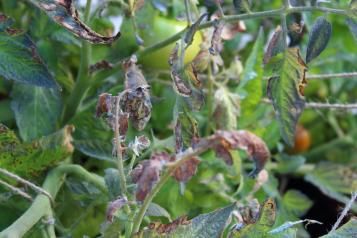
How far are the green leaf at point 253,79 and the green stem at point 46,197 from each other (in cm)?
19

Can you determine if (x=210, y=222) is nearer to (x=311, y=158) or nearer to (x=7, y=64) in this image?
(x=7, y=64)

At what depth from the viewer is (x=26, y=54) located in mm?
451

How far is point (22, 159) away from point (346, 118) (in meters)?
0.52

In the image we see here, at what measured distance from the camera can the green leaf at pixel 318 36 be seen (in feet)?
1.40

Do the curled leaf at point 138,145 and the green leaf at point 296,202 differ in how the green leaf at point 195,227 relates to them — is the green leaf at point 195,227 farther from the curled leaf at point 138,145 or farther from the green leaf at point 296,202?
the green leaf at point 296,202

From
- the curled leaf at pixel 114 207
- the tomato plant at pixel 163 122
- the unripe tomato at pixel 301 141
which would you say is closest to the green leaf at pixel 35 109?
the tomato plant at pixel 163 122

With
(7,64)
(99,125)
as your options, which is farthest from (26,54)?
(99,125)

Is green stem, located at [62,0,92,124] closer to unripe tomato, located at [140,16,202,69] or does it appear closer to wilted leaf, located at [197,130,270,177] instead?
unripe tomato, located at [140,16,202,69]

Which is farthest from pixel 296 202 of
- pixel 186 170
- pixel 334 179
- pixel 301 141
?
pixel 186 170

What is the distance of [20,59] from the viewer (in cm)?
45

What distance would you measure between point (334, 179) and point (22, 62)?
401 millimetres

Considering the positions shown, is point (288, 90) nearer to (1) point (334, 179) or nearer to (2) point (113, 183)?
(2) point (113, 183)

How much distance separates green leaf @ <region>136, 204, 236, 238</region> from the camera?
36cm

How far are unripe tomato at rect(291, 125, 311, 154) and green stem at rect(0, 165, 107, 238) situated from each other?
0.41 metres
